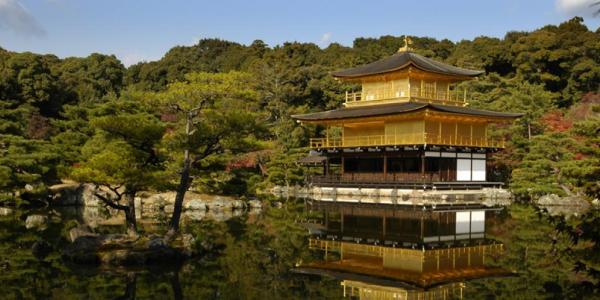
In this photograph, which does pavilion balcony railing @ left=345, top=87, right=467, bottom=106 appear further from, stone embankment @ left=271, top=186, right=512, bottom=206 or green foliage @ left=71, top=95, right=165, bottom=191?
green foliage @ left=71, top=95, right=165, bottom=191

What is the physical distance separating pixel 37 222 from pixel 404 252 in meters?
13.4

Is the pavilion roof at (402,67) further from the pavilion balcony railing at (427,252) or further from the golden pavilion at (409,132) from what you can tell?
the pavilion balcony railing at (427,252)

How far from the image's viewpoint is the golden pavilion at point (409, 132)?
3578 cm

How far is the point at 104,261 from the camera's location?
13359 mm

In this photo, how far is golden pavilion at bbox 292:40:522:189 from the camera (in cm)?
3578

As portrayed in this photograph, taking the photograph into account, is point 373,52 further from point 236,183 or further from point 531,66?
point 236,183

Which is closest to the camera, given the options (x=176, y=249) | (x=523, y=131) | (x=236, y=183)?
(x=176, y=249)

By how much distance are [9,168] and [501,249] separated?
18644 millimetres

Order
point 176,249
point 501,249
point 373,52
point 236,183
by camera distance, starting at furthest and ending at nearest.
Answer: point 373,52, point 236,183, point 501,249, point 176,249

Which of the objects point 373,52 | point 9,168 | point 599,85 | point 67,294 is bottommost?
point 67,294

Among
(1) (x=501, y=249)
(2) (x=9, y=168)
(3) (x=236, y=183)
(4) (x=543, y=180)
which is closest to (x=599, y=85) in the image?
(4) (x=543, y=180)

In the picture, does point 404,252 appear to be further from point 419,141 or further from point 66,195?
point 66,195

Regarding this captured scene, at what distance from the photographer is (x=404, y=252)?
15.1 metres

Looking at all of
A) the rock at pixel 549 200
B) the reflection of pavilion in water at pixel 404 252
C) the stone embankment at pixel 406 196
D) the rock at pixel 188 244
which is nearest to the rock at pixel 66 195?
the stone embankment at pixel 406 196
